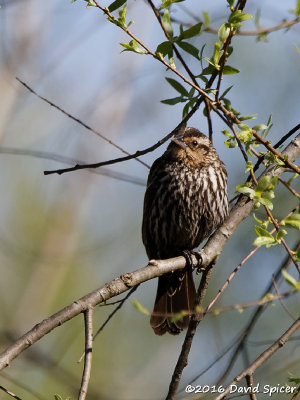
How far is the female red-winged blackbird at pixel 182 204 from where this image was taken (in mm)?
4801

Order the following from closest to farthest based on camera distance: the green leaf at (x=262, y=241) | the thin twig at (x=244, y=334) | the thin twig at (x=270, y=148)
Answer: the green leaf at (x=262, y=241) → the thin twig at (x=270, y=148) → the thin twig at (x=244, y=334)

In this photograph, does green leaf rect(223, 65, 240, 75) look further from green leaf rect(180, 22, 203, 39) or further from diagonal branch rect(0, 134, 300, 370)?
diagonal branch rect(0, 134, 300, 370)

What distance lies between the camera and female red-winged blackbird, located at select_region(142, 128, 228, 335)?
480cm

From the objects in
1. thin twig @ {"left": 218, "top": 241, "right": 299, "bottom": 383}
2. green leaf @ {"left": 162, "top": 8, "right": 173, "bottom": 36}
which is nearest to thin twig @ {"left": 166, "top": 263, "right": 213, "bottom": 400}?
thin twig @ {"left": 218, "top": 241, "right": 299, "bottom": 383}

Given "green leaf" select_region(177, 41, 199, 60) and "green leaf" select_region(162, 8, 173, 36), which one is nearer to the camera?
"green leaf" select_region(162, 8, 173, 36)

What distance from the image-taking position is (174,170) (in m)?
4.91

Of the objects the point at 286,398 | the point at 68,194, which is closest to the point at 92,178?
the point at 68,194

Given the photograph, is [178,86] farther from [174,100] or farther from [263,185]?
[263,185]

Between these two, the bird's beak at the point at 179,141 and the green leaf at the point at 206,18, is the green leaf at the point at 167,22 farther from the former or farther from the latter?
the bird's beak at the point at 179,141

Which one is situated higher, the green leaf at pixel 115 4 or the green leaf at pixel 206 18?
the green leaf at pixel 115 4

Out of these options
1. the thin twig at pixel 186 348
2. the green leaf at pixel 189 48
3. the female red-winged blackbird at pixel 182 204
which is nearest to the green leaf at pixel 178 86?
the green leaf at pixel 189 48

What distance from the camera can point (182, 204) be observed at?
4.81 metres

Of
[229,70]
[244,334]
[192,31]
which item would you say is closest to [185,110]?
[229,70]

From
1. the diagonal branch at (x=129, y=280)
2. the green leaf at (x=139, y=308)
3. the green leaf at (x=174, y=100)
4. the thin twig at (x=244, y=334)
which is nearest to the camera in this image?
the green leaf at (x=139, y=308)
